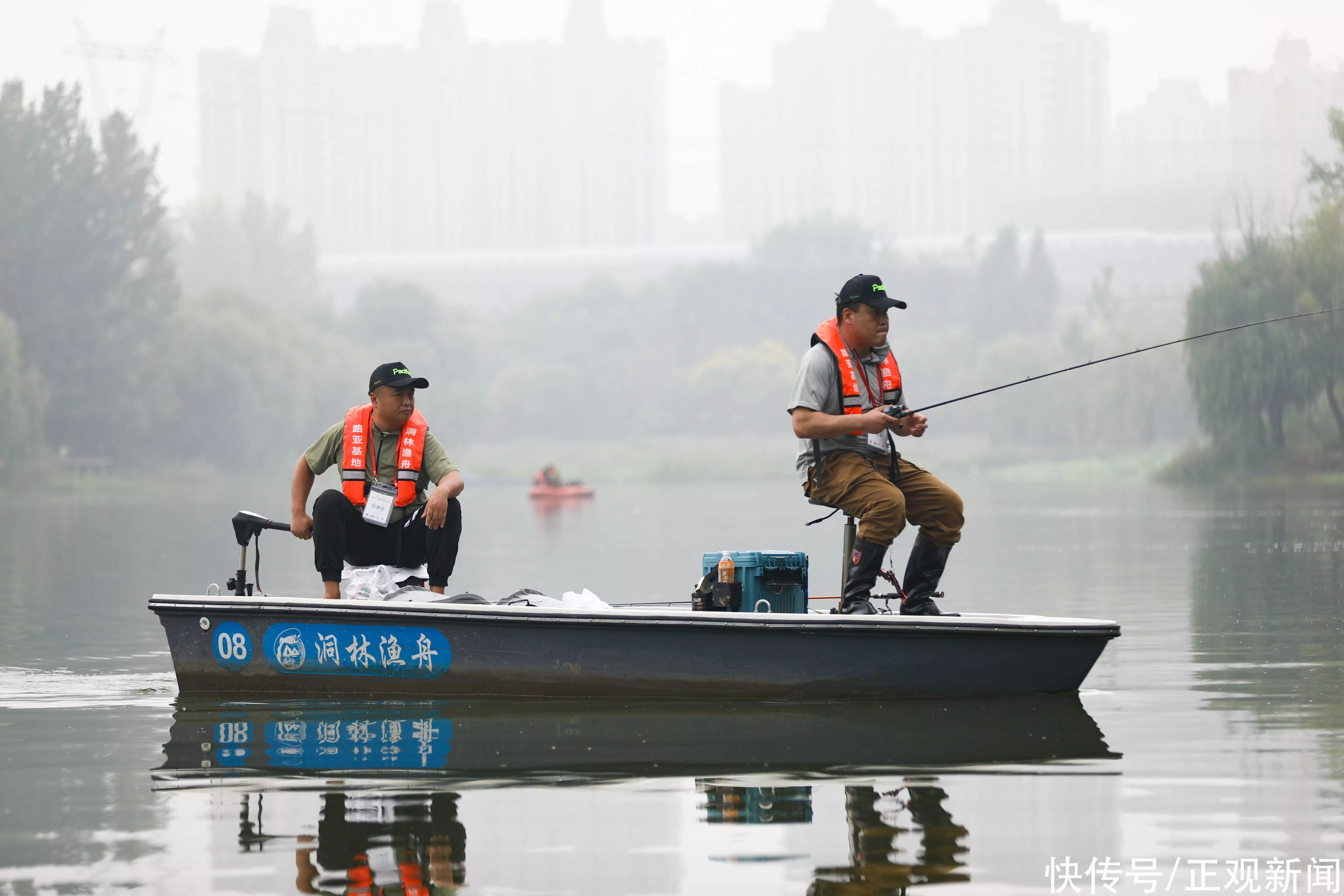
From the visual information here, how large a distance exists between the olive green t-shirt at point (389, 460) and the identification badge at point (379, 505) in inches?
1.1

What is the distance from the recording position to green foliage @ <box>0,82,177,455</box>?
60688 millimetres

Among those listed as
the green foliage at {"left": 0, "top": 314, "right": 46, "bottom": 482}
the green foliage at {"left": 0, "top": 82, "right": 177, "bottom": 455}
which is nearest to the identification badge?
the green foliage at {"left": 0, "top": 314, "right": 46, "bottom": 482}

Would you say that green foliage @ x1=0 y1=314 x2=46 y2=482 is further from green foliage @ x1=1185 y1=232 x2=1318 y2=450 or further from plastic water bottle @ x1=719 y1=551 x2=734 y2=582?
plastic water bottle @ x1=719 y1=551 x2=734 y2=582

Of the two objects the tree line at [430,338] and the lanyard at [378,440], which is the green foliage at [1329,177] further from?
the lanyard at [378,440]

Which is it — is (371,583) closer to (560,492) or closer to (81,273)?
(560,492)

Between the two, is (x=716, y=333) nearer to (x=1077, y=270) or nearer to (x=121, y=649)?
(x=1077, y=270)

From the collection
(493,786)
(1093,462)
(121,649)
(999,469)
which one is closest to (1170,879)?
(493,786)

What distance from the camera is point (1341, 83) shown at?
161 ft

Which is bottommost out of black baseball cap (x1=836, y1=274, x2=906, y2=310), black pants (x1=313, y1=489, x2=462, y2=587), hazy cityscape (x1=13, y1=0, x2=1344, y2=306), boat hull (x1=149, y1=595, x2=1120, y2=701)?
boat hull (x1=149, y1=595, x2=1120, y2=701)

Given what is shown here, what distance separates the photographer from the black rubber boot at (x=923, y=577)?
6.83 meters

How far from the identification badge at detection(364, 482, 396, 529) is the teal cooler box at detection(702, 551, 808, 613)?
1.38 m

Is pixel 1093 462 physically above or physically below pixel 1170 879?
above

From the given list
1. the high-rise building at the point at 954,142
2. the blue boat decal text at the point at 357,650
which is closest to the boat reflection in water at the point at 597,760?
the blue boat decal text at the point at 357,650

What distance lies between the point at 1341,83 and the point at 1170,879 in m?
49.9
